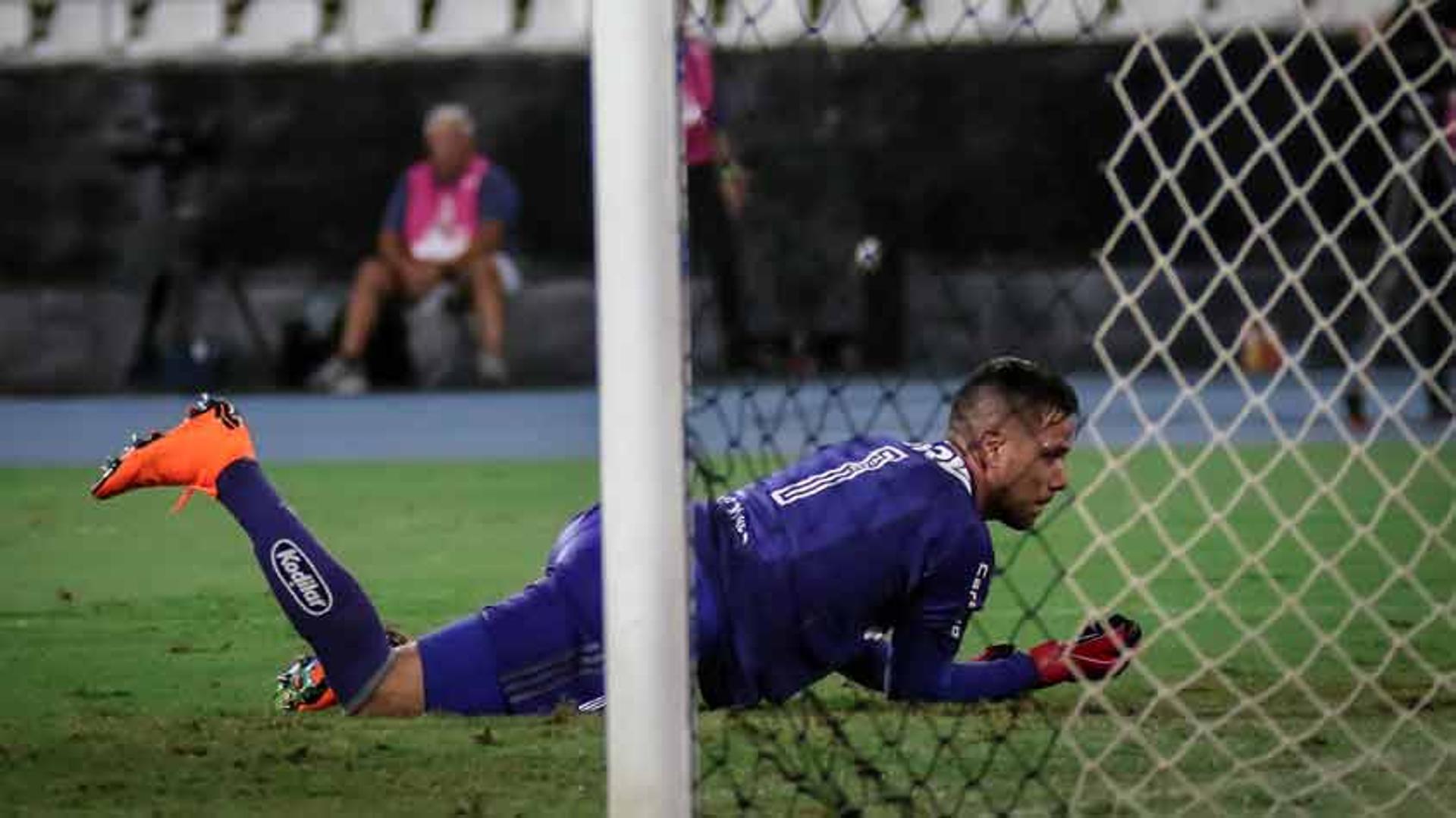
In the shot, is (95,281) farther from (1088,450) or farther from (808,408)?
(1088,450)

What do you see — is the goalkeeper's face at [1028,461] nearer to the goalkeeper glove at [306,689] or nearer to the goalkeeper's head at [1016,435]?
the goalkeeper's head at [1016,435]

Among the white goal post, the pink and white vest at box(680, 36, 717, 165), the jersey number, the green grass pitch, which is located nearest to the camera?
the white goal post

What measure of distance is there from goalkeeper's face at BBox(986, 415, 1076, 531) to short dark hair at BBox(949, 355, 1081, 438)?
0.07 ft

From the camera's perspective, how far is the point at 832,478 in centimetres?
464

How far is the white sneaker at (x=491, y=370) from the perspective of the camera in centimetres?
1547

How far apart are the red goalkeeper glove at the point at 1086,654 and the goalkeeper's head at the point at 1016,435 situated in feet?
0.90

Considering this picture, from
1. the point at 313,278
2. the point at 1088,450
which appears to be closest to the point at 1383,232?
the point at 1088,450

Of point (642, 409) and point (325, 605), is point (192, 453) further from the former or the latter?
point (642, 409)

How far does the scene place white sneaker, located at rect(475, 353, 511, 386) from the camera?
15.5 meters

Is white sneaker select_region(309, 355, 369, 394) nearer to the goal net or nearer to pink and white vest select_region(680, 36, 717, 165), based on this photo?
the goal net

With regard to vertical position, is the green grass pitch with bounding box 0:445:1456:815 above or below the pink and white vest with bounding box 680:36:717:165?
below

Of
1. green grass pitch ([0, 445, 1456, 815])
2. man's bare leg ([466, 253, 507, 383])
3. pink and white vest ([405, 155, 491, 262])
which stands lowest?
green grass pitch ([0, 445, 1456, 815])

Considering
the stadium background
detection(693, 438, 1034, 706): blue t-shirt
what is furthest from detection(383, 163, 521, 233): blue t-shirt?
detection(693, 438, 1034, 706): blue t-shirt

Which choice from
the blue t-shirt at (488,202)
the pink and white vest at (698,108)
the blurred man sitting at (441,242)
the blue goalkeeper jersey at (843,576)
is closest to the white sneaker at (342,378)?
the blurred man sitting at (441,242)
